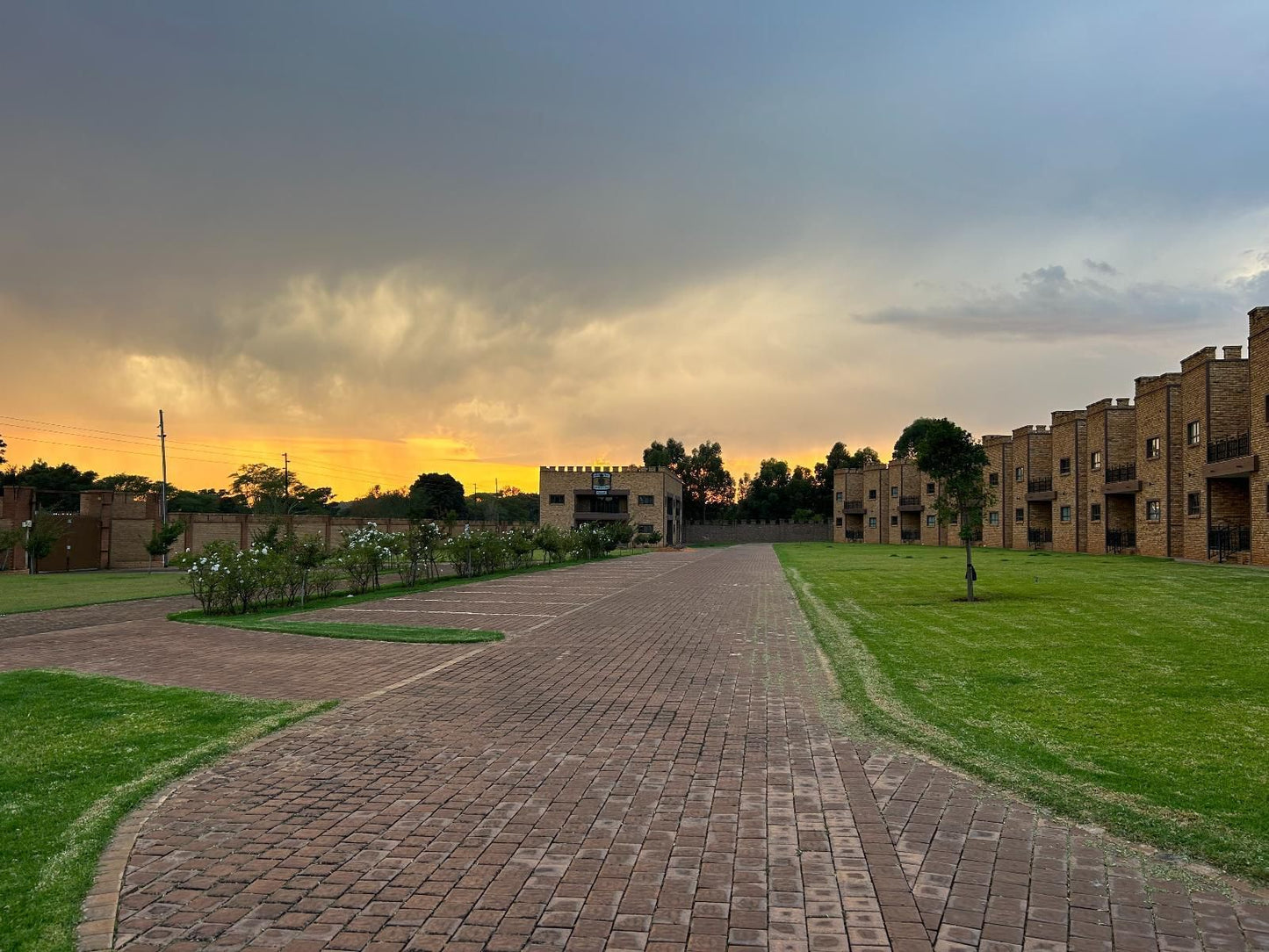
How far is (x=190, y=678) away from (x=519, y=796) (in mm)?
5905

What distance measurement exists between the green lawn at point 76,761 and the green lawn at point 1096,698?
5.32 m

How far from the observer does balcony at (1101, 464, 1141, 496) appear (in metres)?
36.8

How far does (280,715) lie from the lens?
721 centimetres

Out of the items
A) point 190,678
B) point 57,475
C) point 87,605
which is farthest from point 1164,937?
point 57,475

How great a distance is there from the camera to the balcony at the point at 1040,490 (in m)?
47.2

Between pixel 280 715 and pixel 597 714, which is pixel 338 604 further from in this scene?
pixel 597 714

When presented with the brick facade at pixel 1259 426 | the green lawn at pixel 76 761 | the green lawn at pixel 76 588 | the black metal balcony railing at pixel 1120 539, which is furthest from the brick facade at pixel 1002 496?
the green lawn at pixel 76 761

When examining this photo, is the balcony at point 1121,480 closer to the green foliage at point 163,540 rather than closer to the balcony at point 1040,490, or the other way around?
→ the balcony at point 1040,490

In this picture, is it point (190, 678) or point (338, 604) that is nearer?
point (190, 678)

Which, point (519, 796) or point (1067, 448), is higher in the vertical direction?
point (1067, 448)

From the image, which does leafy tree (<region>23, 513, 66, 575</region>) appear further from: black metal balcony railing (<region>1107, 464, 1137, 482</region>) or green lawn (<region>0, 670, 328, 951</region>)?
black metal balcony railing (<region>1107, 464, 1137, 482</region>)

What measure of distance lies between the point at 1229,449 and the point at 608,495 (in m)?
54.8

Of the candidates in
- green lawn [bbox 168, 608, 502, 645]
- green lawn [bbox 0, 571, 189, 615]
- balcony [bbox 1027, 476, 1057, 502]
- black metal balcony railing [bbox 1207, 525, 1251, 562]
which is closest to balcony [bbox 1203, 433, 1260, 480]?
black metal balcony railing [bbox 1207, 525, 1251, 562]

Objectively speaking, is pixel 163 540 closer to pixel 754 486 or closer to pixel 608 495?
pixel 608 495
